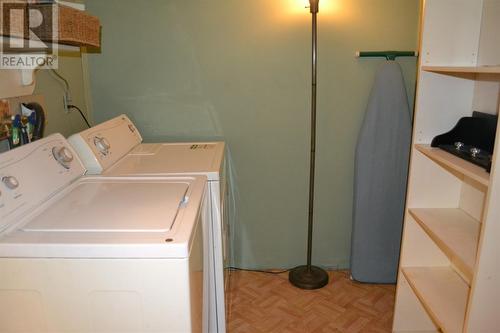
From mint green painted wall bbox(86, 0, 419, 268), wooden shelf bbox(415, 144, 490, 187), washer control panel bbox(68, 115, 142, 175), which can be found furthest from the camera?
mint green painted wall bbox(86, 0, 419, 268)

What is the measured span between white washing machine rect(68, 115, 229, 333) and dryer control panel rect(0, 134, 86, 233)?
104mm

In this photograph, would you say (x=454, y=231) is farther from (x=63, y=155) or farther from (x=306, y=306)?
(x=63, y=155)

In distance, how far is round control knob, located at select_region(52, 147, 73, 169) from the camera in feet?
5.23

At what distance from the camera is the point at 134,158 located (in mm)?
2088

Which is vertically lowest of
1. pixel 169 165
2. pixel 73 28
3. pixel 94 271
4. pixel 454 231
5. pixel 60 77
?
pixel 454 231

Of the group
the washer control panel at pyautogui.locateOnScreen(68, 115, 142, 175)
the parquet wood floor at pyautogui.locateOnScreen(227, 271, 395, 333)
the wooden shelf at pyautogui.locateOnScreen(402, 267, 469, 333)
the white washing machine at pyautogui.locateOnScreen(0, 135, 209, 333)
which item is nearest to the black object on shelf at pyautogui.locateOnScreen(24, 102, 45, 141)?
the washer control panel at pyautogui.locateOnScreen(68, 115, 142, 175)

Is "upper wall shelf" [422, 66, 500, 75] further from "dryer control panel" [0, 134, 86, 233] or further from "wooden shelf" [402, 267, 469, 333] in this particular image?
"dryer control panel" [0, 134, 86, 233]

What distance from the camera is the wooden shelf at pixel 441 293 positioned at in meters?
1.67

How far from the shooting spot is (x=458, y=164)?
159cm

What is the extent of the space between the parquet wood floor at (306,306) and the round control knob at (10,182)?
4.44 feet

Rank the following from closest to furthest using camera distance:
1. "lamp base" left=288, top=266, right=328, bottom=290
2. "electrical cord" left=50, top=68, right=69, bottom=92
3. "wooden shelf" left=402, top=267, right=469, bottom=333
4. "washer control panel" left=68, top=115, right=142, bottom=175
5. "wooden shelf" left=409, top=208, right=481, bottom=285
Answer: "wooden shelf" left=409, top=208, right=481, bottom=285
"wooden shelf" left=402, top=267, right=469, bottom=333
"washer control panel" left=68, top=115, right=142, bottom=175
"electrical cord" left=50, top=68, right=69, bottom=92
"lamp base" left=288, top=266, right=328, bottom=290

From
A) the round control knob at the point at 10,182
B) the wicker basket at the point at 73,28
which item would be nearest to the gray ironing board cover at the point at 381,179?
the wicker basket at the point at 73,28

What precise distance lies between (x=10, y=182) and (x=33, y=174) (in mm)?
134

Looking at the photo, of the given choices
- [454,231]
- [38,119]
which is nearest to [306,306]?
[454,231]
